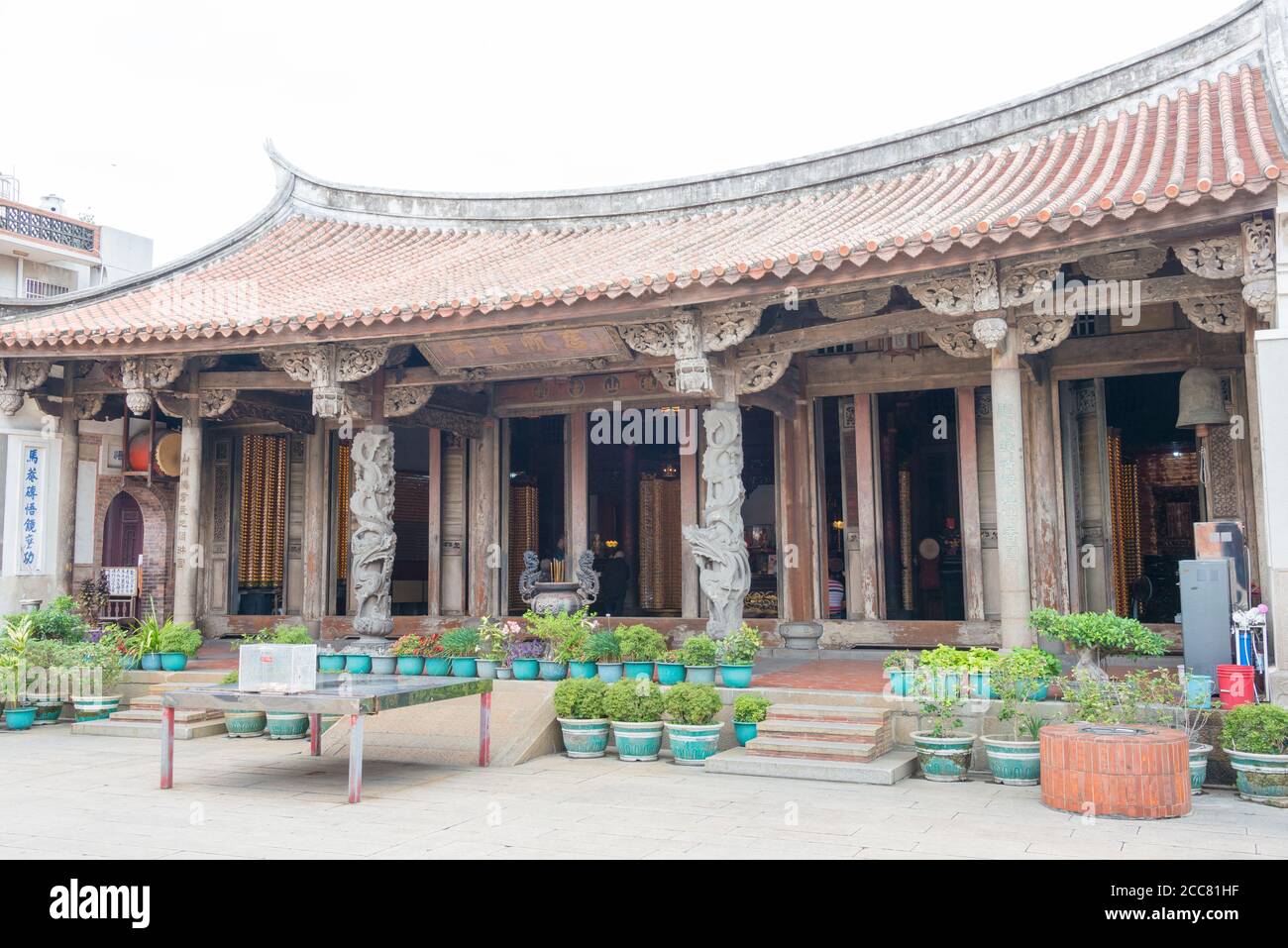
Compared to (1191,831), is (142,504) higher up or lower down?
higher up

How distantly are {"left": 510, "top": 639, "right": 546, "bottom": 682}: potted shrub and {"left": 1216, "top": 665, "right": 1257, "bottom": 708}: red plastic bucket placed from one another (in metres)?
4.91

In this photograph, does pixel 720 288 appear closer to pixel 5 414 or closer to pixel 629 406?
pixel 629 406

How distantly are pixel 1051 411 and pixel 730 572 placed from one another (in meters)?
3.40

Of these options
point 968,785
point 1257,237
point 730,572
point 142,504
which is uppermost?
point 1257,237

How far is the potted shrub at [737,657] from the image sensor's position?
8266 mm

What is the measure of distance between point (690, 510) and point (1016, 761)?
5.33 m

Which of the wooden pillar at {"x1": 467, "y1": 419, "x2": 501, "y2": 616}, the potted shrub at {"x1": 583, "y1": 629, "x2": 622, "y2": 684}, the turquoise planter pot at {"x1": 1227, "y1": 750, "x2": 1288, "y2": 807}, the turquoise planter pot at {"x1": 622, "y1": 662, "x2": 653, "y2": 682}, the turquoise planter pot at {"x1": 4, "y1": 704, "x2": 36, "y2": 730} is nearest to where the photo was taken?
the turquoise planter pot at {"x1": 1227, "y1": 750, "x2": 1288, "y2": 807}

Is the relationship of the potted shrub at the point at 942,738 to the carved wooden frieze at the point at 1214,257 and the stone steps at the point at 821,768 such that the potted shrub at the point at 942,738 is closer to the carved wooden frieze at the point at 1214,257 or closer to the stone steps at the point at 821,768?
the stone steps at the point at 821,768

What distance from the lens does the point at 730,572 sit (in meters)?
8.87

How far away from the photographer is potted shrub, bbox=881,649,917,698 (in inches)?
289

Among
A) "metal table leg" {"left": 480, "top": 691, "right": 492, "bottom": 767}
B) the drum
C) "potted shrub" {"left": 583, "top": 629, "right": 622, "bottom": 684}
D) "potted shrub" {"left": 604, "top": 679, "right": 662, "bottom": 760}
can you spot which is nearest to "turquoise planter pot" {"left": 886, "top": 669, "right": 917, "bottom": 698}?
"potted shrub" {"left": 604, "top": 679, "right": 662, "bottom": 760}

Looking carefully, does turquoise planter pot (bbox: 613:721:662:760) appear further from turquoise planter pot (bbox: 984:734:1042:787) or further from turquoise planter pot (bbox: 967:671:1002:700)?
turquoise planter pot (bbox: 984:734:1042:787)

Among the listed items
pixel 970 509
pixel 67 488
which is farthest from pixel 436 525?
pixel 970 509
